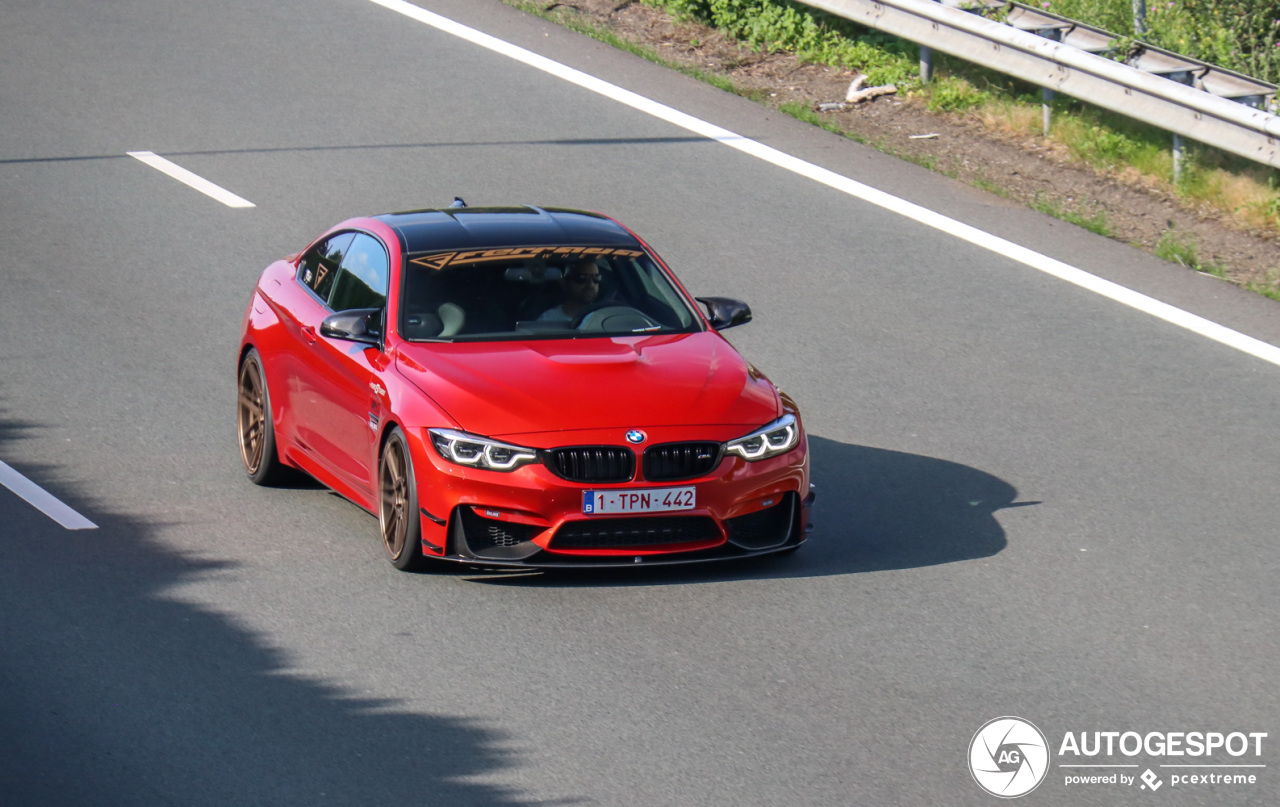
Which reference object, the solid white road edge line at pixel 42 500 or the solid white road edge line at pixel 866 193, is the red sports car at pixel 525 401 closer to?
the solid white road edge line at pixel 42 500

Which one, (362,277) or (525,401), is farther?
(362,277)

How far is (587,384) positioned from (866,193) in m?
7.57

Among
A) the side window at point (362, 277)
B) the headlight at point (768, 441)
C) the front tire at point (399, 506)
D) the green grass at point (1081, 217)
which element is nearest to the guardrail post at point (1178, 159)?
the green grass at point (1081, 217)

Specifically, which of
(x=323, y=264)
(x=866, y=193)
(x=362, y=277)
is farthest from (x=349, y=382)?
(x=866, y=193)

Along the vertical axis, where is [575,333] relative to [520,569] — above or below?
above

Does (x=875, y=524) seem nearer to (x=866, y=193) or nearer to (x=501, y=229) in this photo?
(x=501, y=229)

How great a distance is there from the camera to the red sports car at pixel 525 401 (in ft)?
27.2

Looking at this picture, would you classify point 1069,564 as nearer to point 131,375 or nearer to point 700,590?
point 700,590

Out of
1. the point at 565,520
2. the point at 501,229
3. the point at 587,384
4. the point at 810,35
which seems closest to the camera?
the point at 565,520

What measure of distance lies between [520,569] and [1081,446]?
3915mm

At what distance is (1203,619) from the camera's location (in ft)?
27.0

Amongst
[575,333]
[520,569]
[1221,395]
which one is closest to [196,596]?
[520,569]

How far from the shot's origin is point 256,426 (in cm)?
1047

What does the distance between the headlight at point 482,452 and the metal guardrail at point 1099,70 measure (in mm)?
7969
